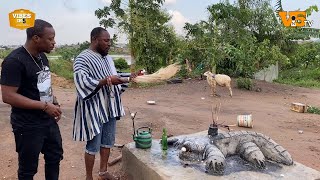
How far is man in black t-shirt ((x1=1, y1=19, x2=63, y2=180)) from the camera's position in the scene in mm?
2654

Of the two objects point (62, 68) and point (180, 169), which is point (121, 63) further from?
point (180, 169)

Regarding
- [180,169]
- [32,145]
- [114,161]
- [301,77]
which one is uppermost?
[32,145]

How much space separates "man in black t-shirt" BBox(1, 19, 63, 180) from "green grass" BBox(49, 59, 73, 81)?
12963 millimetres

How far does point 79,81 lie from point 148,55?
37.6 ft

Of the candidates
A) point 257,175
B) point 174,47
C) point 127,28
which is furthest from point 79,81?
point 174,47

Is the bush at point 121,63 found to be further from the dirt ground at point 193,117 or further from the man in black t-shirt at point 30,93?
the man in black t-shirt at point 30,93

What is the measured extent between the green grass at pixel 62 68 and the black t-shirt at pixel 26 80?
42.5ft

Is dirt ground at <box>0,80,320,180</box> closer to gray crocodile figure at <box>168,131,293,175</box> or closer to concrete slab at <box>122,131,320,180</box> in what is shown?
concrete slab at <box>122,131,320,180</box>

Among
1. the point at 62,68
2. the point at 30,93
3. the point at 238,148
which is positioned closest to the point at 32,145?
the point at 30,93

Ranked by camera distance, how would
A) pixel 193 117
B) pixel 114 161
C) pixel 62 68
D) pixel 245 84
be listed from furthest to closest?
pixel 62 68 → pixel 245 84 → pixel 193 117 → pixel 114 161

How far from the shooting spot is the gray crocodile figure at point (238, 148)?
347 cm

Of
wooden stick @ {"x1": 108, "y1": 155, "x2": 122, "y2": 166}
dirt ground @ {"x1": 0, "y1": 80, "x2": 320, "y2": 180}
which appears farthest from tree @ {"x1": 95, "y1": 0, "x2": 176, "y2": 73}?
wooden stick @ {"x1": 108, "y1": 155, "x2": 122, "y2": 166}

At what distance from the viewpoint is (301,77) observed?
17422 millimetres

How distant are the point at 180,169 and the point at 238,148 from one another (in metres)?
0.78
